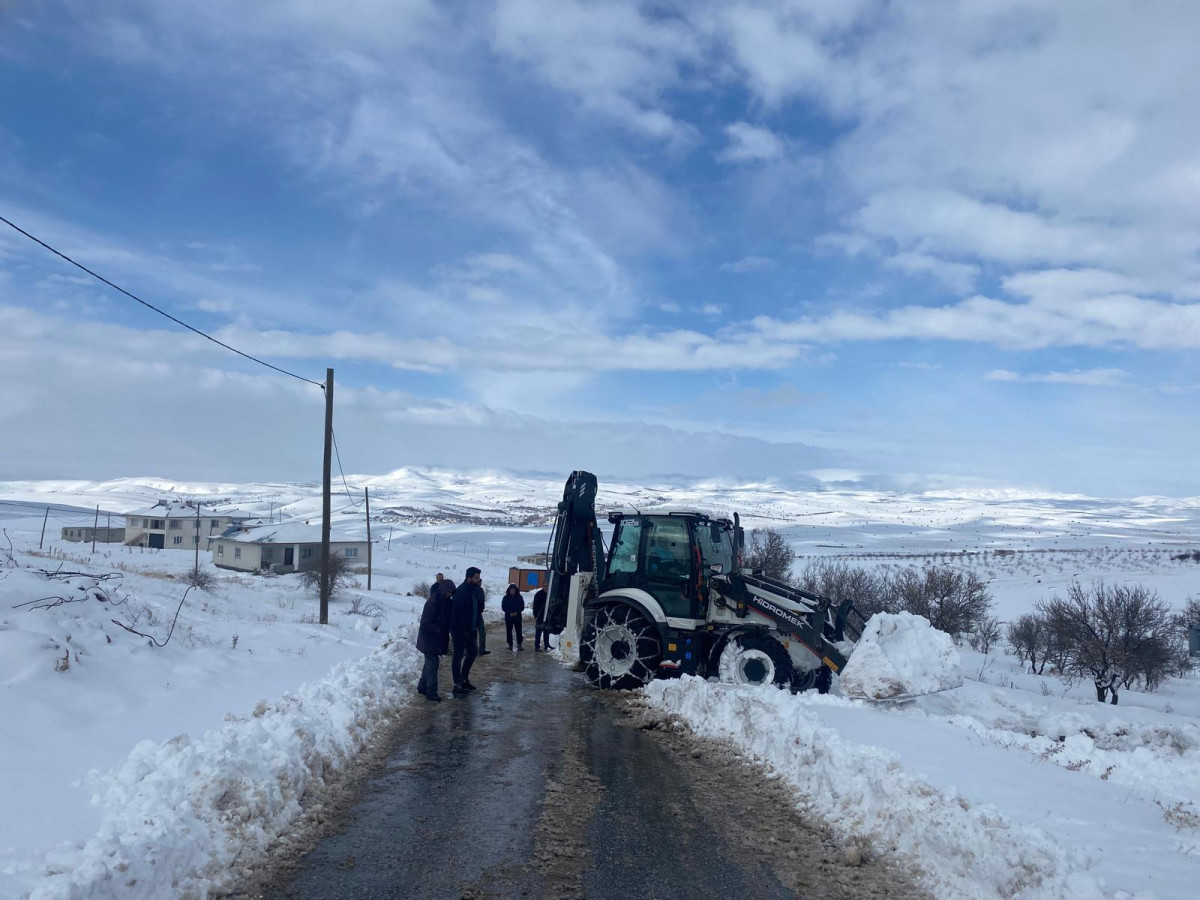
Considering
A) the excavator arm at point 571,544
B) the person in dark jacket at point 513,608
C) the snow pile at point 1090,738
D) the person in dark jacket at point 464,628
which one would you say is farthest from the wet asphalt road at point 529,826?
the person in dark jacket at point 513,608

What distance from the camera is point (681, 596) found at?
493 inches

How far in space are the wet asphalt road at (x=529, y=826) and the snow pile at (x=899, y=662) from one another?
119 inches

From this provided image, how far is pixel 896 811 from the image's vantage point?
20.2 feet

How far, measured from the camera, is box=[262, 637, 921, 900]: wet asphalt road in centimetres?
524

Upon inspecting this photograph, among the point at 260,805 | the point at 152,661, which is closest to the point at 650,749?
the point at 260,805

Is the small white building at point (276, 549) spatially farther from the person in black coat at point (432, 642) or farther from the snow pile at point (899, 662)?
the snow pile at point (899, 662)

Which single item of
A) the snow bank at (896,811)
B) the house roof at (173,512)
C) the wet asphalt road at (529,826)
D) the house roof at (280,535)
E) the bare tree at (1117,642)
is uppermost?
the house roof at (173,512)

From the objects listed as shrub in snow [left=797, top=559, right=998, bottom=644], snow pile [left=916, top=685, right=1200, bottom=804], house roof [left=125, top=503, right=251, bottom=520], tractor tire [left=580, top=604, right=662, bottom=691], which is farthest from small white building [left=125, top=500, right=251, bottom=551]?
snow pile [left=916, top=685, right=1200, bottom=804]

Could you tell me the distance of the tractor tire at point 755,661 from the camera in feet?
37.4

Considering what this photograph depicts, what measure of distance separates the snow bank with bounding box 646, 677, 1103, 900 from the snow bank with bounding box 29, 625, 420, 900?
14.3 ft

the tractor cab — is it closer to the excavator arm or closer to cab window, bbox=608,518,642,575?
cab window, bbox=608,518,642,575

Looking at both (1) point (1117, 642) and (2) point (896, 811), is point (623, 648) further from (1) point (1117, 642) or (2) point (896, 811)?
(1) point (1117, 642)

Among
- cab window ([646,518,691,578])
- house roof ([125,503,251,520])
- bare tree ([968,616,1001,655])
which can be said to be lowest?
bare tree ([968,616,1001,655])

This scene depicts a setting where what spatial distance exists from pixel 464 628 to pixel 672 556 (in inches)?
135
